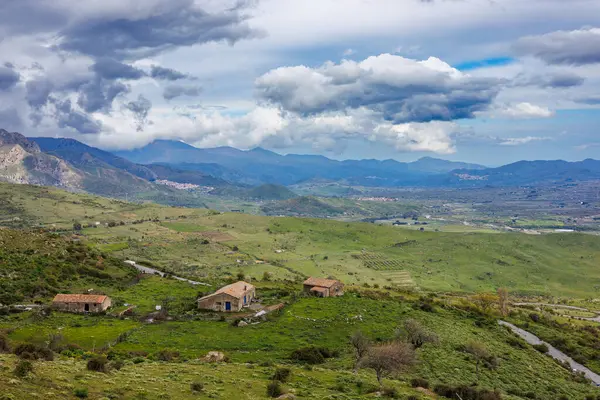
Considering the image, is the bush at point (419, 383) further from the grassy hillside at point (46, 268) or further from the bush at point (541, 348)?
the grassy hillside at point (46, 268)

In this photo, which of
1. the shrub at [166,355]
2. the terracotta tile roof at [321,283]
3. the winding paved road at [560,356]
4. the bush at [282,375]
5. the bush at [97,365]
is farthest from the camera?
the terracotta tile roof at [321,283]

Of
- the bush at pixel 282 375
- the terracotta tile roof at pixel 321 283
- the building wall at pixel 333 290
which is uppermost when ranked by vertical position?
the bush at pixel 282 375

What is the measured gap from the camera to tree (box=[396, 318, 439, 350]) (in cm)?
5491

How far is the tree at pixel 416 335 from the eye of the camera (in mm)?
54906

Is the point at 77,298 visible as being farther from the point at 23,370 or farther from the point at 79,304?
the point at 23,370

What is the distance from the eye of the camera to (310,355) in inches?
1855

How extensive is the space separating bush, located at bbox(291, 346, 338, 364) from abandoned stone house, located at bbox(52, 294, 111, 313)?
32084 mm

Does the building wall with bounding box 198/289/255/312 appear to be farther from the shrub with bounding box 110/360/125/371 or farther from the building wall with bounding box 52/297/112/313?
the shrub with bounding box 110/360/125/371

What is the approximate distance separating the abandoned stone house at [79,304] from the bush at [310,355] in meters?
32.1

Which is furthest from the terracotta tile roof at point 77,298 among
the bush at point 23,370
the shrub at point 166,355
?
the bush at point 23,370

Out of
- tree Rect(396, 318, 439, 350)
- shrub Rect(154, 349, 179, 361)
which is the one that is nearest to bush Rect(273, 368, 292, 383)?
shrub Rect(154, 349, 179, 361)

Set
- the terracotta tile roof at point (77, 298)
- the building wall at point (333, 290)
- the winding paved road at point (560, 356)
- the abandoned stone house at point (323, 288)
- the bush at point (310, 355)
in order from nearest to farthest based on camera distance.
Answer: the bush at point (310, 355) < the terracotta tile roof at point (77, 298) < the winding paved road at point (560, 356) < the abandoned stone house at point (323, 288) < the building wall at point (333, 290)

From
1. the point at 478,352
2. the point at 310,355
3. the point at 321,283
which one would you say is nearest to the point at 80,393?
the point at 310,355

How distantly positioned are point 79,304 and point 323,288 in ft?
129
